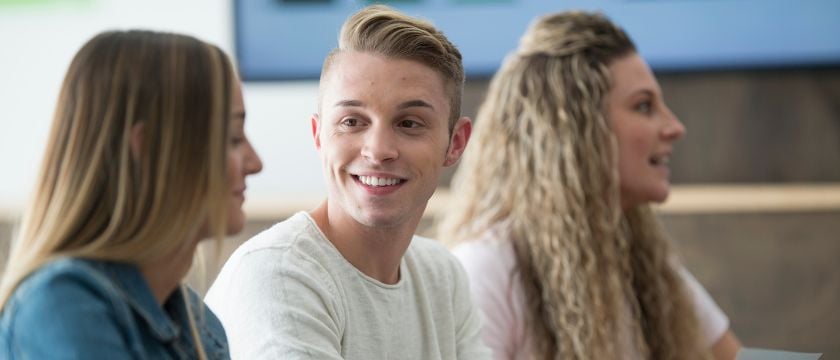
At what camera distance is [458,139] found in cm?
158

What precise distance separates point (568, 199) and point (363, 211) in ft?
1.97

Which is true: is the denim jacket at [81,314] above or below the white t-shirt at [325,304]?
above

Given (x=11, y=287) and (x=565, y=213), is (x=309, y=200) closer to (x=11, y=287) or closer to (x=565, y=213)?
(x=565, y=213)

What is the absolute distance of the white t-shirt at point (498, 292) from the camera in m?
1.86

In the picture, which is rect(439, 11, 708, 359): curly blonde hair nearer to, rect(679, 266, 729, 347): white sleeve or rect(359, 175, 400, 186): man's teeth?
rect(679, 266, 729, 347): white sleeve

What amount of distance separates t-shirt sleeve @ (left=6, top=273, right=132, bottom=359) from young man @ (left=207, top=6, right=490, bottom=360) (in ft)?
1.17

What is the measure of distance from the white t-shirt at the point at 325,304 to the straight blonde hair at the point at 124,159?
0.29m

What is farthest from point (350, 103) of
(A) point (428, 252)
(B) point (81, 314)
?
(B) point (81, 314)

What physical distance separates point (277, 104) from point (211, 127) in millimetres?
1931

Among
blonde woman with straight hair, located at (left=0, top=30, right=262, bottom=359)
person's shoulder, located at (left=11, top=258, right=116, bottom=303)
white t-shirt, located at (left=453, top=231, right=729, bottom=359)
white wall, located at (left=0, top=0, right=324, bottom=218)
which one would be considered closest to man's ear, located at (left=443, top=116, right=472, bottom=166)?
white t-shirt, located at (left=453, top=231, right=729, bottom=359)

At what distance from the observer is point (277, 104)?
9.74 feet

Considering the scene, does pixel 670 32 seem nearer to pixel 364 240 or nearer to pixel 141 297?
pixel 364 240

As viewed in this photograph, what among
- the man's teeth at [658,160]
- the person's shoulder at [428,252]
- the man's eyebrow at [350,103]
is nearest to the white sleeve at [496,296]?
the person's shoulder at [428,252]

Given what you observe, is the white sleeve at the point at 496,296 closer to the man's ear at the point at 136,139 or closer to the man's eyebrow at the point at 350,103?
the man's eyebrow at the point at 350,103
